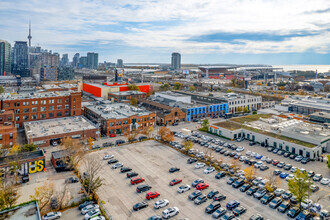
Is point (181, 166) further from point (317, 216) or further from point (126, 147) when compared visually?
point (317, 216)

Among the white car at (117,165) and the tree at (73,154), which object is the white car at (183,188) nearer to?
the white car at (117,165)

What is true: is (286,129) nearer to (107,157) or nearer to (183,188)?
(183,188)

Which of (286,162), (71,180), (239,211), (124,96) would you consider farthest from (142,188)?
(124,96)

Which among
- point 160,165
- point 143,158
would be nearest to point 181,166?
point 160,165

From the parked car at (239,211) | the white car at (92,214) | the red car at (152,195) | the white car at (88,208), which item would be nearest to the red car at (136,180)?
the red car at (152,195)

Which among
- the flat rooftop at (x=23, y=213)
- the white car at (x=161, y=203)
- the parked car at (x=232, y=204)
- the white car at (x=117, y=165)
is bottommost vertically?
the white car at (x=161, y=203)
